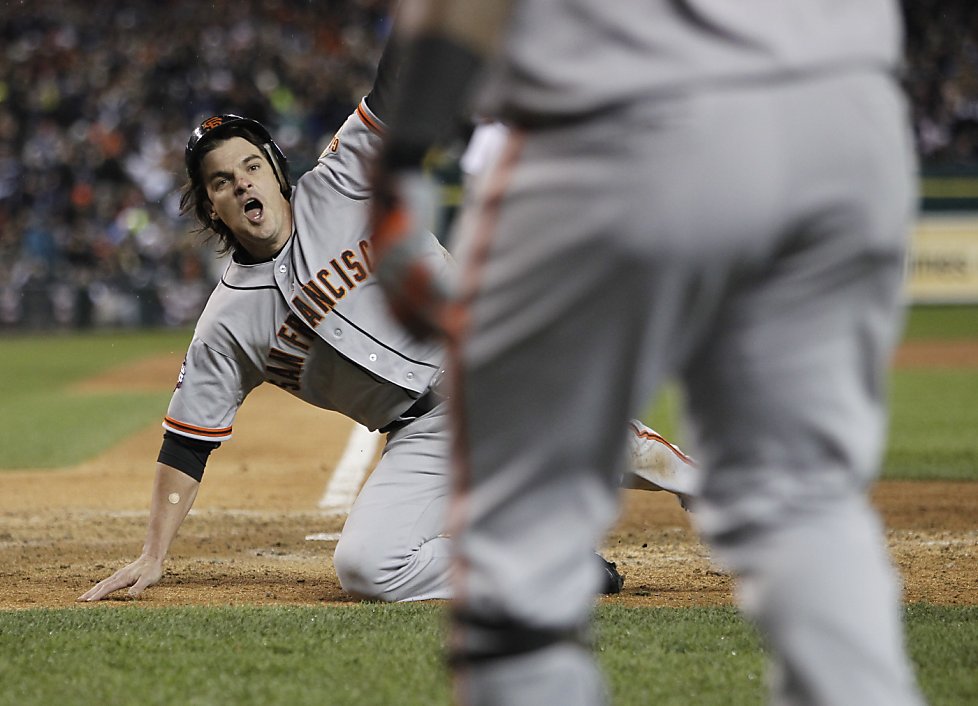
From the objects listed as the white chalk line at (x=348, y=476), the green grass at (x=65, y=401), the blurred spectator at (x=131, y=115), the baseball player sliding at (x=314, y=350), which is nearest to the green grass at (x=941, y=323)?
the blurred spectator at (x=131, y=115)

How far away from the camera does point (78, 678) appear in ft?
9.24

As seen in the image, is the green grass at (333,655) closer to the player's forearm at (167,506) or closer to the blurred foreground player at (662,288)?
the player's forearm at (167,506)

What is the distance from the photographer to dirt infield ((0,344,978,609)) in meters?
3.95

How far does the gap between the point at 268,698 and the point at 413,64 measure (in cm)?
160

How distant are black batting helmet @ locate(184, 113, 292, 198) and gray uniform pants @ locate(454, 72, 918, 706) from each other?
2526 millimetres

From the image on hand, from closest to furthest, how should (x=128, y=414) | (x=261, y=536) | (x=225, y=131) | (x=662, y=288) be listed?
(x=662, y=288), (x=225, y=131), (x=261, y=536), (x=128, y=414)

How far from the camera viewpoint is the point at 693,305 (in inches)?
56.8

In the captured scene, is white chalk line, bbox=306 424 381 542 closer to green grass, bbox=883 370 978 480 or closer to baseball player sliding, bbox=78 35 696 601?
baseball player sliding, bbox=78 35 696 601

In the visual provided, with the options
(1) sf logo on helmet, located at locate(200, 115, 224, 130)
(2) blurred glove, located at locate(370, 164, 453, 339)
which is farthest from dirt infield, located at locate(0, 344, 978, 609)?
(2) blurred glove, located at locate(370, 164, 453, 339)

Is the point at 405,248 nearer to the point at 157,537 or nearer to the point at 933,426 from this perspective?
the point at 157,537


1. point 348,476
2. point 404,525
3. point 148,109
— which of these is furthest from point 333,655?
point 148,109

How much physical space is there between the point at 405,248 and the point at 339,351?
7.86 ft

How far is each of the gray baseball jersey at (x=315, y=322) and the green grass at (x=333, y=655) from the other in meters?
0.68

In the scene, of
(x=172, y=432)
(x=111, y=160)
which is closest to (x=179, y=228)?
(x=111, y=160)
